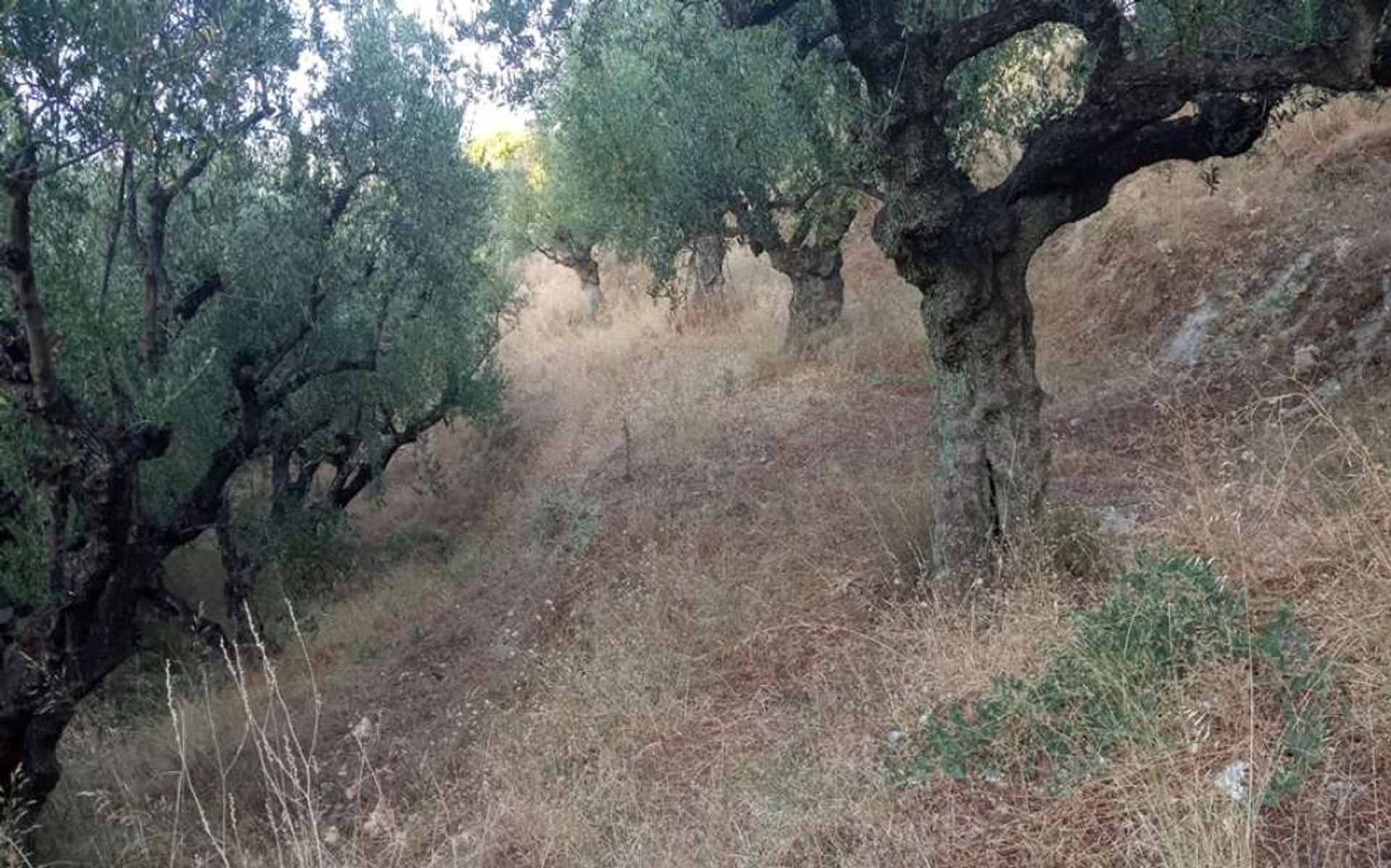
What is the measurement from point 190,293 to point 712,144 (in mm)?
6006

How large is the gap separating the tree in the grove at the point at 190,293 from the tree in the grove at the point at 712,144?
210 cm

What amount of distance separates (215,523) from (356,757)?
13.0 feet

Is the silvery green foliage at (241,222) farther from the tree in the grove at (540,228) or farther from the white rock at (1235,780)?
the white rock at (1235,780)

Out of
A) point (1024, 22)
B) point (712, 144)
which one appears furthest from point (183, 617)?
point (1024, 22)

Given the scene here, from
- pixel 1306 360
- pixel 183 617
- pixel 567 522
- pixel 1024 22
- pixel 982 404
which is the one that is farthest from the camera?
pixel 183 617

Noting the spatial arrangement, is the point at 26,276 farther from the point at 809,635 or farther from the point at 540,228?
the point at 540,228

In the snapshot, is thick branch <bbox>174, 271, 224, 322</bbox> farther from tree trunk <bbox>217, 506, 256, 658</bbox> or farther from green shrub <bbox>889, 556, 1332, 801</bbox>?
green shrub <bbox>889, 556, 1332, 801</bbox>

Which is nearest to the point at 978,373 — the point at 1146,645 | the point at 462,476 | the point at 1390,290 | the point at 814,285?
the point at 1146,645

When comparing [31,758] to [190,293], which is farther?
[190,293]

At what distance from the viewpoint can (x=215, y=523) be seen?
33.9 ft

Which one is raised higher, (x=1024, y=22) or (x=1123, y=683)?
(x=1024, y=22)

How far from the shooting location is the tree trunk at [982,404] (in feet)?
21.2

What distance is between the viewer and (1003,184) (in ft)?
22.5

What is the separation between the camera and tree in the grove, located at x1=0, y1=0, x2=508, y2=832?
6.39m
